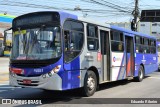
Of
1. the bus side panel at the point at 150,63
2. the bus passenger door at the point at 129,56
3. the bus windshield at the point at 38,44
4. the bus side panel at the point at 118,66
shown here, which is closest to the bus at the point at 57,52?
the bus windshield at the point at 38,44

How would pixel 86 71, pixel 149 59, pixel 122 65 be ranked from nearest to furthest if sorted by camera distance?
pixel 86 71
pixel 122 65
pixel 149 59

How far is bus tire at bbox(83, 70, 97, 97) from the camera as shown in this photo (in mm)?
12293

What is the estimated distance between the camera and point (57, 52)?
10.9 meters

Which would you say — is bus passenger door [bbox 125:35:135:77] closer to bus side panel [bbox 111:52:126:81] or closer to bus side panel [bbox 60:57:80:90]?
bus side panel [bbox 111:52:126:81]

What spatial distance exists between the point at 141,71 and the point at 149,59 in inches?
82.7

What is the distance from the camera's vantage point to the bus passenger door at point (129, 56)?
17062 millimetres

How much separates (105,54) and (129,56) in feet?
10.8

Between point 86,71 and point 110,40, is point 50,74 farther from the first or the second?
point 110,40

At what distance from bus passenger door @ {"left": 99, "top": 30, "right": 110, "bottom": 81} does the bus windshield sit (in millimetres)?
3360

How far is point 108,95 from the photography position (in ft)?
42.5

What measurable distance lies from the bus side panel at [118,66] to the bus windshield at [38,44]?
4485 millimetres

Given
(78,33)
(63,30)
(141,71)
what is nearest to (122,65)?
(141,71)

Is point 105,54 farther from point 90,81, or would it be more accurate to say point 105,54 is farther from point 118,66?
point 90,81

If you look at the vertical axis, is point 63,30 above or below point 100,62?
above
